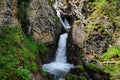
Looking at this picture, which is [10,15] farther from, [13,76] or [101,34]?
[101,34]

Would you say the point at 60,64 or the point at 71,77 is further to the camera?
the point at 60,64

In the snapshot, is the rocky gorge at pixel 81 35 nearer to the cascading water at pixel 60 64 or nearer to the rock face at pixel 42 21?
the rock face at pixel 42 21

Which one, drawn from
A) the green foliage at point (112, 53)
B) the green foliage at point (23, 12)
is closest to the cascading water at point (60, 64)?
the green foliage at point (112, 53)

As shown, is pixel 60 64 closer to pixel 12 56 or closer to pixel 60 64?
pixel 60 64

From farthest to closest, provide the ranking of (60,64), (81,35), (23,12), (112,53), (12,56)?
1. (81,35)
2. (60,64)
3. (112,53)
4. (23,12)
5. (12,56)

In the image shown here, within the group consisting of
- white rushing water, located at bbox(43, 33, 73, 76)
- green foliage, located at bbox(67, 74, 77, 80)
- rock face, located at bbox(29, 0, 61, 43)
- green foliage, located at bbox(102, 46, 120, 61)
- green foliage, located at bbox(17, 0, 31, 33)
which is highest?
green foliage, located at bbox(17, 0, 31, 33)

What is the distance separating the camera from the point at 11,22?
1991cm

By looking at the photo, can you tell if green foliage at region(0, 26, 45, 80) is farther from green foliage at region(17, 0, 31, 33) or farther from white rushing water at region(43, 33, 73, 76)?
white rushing water at region(43, 33, 73, 76)

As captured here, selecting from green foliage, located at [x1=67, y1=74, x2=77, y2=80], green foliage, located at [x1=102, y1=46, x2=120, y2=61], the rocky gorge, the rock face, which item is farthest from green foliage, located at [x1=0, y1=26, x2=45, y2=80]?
green foliage, located at [x1=102, y1=46, x2=120, y2=61]

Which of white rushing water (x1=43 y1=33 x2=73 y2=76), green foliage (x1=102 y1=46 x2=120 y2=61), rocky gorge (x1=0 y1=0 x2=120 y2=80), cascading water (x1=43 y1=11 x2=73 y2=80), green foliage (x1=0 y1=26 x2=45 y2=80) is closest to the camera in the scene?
green foliage (x1=0 y1=26 x2=45 y2=80)

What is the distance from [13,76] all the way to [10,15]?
26.6ft

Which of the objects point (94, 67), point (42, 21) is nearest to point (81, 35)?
point (42, 21)

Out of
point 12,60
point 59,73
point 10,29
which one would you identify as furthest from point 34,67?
point 59,73

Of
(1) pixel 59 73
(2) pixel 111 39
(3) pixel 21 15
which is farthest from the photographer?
(2) pixel 111 39
